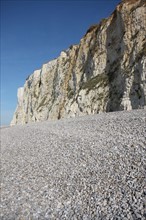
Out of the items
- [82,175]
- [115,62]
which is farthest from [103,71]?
[82,175]

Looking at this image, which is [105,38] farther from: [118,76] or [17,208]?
[17,208]

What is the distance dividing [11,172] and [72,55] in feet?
171

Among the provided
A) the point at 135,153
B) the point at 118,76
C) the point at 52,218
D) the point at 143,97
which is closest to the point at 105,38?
the point at 118,76

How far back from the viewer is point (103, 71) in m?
54.8

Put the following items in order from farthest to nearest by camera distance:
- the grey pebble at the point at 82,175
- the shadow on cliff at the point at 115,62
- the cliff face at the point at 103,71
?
the shadow on cliff at the point at 115,62
the cliff face at the point at 103,71
the grey pebble at the point at 82,175

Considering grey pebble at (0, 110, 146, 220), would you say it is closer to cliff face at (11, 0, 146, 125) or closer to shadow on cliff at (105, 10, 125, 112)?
cliff face at (11, 0, 146, 125)

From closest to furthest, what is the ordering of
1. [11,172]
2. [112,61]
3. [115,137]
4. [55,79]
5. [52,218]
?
1. [52,218]
2. [115,137]
3. [11,172]
4. [112,61]
5. [55,79]

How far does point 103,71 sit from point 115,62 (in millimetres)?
3550

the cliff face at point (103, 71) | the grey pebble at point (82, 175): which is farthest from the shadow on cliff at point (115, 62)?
the grey pebble at point (82, 175)

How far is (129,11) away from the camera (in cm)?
4953

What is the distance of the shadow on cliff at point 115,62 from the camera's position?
153ft

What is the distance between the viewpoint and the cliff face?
Answer: 43.3 meters

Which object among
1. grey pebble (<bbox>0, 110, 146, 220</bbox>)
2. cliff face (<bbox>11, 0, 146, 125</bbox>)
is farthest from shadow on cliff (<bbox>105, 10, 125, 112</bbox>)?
grey pebble (<bbox>0, 110, 146, 220</bbox>)

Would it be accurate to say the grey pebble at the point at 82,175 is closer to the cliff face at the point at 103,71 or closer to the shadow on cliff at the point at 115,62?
Result: the cliff face at the point at 103,71
